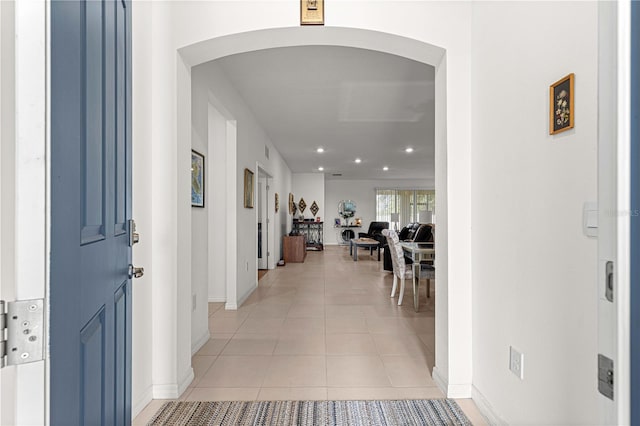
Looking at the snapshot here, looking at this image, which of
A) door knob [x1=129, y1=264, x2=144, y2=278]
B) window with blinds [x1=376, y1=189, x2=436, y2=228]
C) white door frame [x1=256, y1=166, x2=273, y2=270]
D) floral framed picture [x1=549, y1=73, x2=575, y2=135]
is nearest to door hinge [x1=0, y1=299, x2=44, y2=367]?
door knob [x1=129, y1=264, x2=144, y2=278]

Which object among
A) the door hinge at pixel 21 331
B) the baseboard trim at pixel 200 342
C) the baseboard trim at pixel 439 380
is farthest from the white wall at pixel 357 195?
the door hinge at pixel 21 331

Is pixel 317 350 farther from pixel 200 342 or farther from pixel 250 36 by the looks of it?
pixel 250 36

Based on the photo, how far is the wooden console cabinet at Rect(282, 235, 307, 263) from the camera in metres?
8.50

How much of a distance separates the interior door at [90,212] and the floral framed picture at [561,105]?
5.09 feet

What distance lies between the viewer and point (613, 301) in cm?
55

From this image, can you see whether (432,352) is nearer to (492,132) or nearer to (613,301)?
(492,132)

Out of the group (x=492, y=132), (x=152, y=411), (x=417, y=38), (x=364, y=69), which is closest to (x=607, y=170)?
(x=492, y=132)

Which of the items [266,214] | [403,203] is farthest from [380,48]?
[403,203]

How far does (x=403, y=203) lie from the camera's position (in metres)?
13.6

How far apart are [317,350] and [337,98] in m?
3.00

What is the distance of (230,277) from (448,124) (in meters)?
2.93

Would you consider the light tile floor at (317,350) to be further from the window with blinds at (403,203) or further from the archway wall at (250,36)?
the window with blinds at (403,203)

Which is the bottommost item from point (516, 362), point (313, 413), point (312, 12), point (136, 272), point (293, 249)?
point (313, 413)

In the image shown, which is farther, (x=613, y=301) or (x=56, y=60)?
(x=56, y=60)
